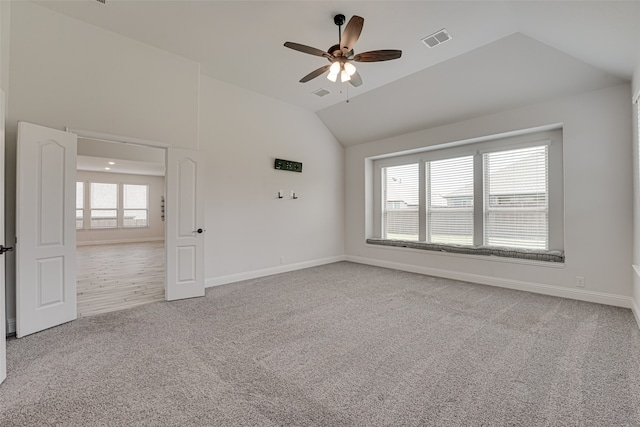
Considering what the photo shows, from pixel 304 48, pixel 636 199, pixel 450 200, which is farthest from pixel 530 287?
pixel 304 48

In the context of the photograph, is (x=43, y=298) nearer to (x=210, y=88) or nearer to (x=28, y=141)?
(x=28, y=141)

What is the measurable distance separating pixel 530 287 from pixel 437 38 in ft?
12.7

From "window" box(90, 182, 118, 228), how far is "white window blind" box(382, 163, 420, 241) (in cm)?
1019

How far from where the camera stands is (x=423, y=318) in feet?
10.8

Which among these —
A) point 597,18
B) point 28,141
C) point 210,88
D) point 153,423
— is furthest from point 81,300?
point 597,18

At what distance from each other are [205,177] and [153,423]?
3609mm

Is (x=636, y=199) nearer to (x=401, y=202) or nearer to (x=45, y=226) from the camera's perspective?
(x=401, y=202)

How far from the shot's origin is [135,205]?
11.2 metres

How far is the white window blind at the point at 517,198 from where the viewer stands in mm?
4516

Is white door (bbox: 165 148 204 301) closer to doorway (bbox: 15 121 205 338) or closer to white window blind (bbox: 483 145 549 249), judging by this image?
doorway (bbox: 15 121 205 338)

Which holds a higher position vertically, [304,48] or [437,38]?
[437,38]

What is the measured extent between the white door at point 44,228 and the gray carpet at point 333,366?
264 millimetres

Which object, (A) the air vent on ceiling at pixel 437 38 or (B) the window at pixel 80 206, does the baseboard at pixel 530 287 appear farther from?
(B) the window at pixel 80 206

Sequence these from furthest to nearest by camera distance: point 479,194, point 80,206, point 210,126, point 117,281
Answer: point 80,206 → point 479,194 → point 117,281 → point 210,126
